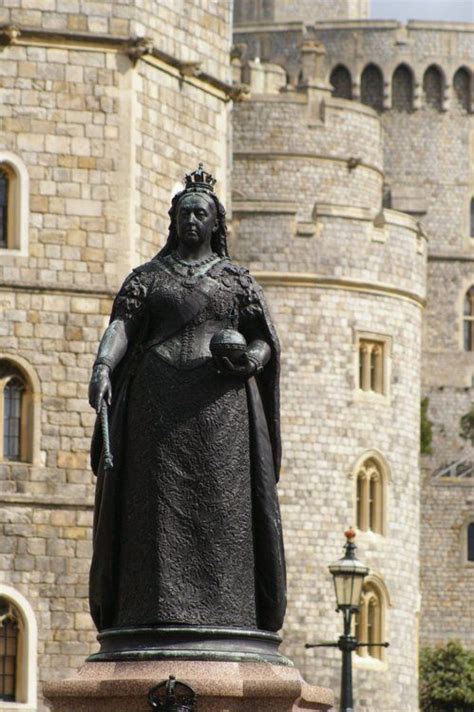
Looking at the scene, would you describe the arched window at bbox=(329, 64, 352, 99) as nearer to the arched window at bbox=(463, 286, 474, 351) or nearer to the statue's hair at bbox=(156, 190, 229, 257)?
the arched window at bbox=(463, 286, 474, 351)

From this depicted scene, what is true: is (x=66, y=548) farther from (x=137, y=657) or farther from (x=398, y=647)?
(x=137, y=657)

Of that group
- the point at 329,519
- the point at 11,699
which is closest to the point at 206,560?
the point at 11,699

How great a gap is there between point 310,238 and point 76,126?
48.5ft

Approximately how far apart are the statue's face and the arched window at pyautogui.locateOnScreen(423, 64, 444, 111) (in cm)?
6651

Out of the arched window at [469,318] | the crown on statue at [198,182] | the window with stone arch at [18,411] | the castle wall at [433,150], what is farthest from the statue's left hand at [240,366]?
the arched window at [469,318]

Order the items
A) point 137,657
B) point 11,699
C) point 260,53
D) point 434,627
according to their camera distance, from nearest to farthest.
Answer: point 137,657
point 11,699
point 434,627
point 260,53

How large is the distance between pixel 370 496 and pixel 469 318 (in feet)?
87.5

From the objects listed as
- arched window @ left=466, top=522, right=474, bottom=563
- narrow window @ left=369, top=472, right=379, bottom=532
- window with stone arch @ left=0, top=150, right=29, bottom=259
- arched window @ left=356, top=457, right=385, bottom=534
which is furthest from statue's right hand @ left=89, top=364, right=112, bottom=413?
arched window @ left=466, top=522, right=474, bottom=563

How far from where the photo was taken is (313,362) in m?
50.2

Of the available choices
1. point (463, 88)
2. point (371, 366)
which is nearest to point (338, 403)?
point (371, 366)

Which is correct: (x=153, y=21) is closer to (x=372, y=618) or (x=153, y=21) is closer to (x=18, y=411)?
(x=18, y=411)

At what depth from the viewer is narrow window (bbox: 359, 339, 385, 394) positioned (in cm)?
5091

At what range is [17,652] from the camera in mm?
35469

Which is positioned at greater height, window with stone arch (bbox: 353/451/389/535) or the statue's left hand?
window with stone arch (bbox: 353/451/389/535)
